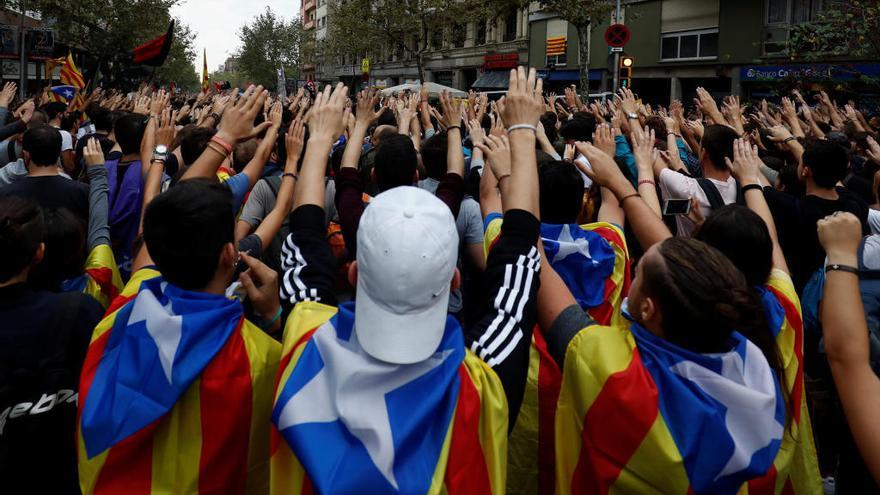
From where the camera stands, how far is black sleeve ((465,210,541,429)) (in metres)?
1.69

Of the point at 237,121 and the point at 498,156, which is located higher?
the point at 237,121

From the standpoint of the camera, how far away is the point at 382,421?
1.34m

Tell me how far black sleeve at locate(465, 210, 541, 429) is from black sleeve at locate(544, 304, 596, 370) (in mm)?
100

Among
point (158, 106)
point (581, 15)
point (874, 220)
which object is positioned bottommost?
point (874, 220)

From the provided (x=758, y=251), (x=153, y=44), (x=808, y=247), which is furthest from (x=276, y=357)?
(x=153, y=44)

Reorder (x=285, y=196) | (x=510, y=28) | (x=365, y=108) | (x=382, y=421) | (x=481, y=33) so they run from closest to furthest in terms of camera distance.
Result: (x=382, y=421) → (x=285, y=196) → (x=365, y=108) → (x=510, y=28) → (x=481, y=33)

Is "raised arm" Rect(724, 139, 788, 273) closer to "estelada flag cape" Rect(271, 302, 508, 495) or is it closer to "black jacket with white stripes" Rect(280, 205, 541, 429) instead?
"black jacket with white stripes" Rect(280, 205, 541, 429)

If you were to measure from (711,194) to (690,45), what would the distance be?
2291cm

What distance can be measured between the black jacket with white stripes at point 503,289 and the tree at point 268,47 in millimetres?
59116

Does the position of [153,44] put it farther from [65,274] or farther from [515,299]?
[515,299]

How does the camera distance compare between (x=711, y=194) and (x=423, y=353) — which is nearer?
(x=423, y=353)

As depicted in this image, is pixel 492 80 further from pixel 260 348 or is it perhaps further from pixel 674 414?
pixel 674 414

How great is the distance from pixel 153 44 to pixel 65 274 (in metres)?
12.8

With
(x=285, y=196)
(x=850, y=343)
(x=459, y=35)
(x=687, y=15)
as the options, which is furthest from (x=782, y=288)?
(x=459, y=35)
